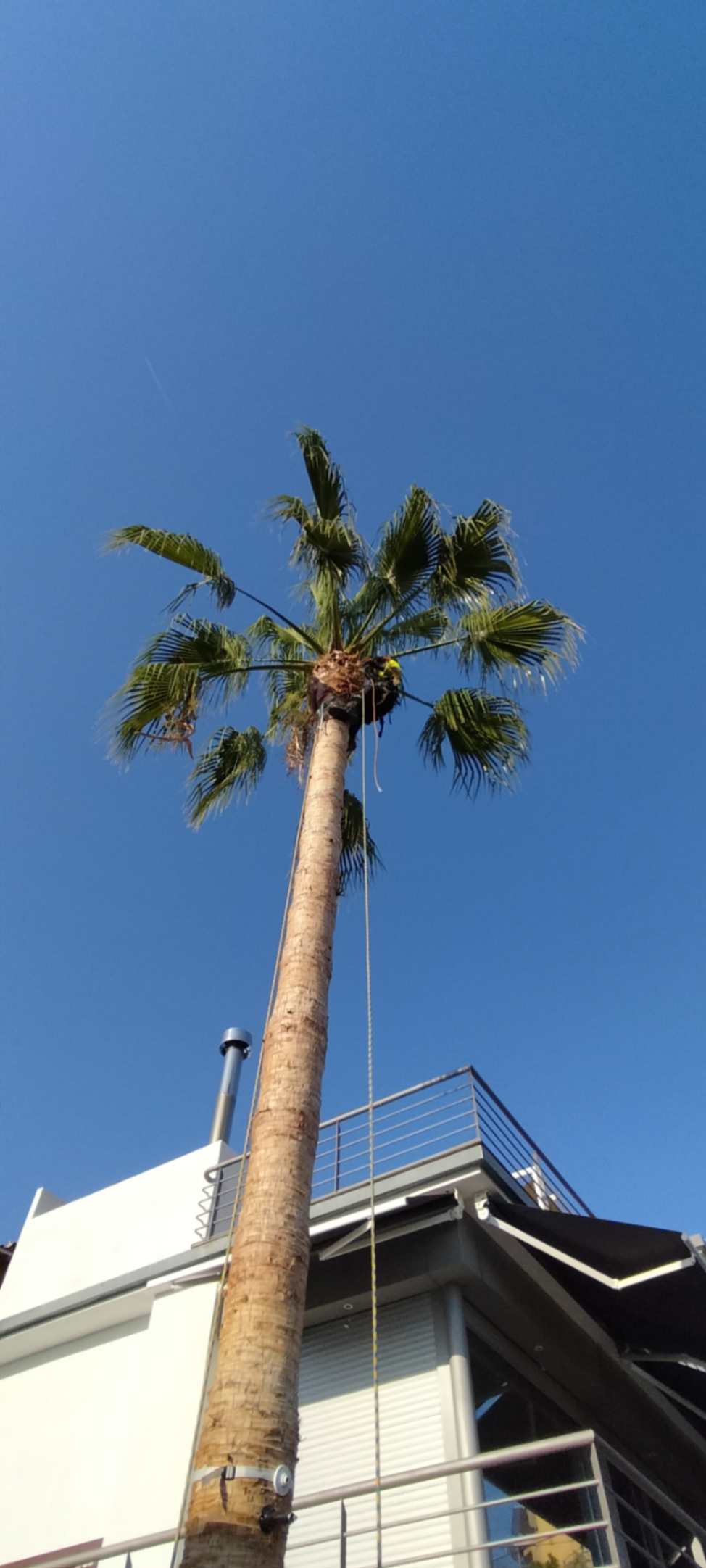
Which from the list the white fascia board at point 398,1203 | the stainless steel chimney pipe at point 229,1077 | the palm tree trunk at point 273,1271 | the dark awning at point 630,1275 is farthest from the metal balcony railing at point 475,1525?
the stainless steel chimney pipe at point 229,1077

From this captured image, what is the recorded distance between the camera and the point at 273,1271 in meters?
4.12

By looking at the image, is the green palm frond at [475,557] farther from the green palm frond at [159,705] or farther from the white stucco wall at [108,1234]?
the white stucco wall at [108,1234]

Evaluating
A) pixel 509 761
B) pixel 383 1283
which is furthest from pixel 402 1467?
pixel 509 761

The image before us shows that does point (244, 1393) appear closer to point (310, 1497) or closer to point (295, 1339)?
point (295, 1339)

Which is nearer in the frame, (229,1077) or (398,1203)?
(398,1203)

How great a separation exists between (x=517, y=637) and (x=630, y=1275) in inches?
202

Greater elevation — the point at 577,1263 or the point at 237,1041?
the point at 237,1041

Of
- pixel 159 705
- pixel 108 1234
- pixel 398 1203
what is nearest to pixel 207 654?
pixel 159 705

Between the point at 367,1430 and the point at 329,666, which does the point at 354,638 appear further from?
the point at 367,1430

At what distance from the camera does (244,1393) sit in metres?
3.70

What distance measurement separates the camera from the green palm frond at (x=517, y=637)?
8352mm

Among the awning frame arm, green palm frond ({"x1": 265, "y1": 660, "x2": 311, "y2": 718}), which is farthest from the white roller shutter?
green palm frond ({"x1": 265, "y1": 660, "x2": 311, "y2": 718})

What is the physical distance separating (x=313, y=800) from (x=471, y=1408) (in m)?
4.55

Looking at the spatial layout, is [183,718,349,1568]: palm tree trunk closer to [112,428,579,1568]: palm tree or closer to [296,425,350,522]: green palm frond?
[112,428,579,1568]: palm tree
